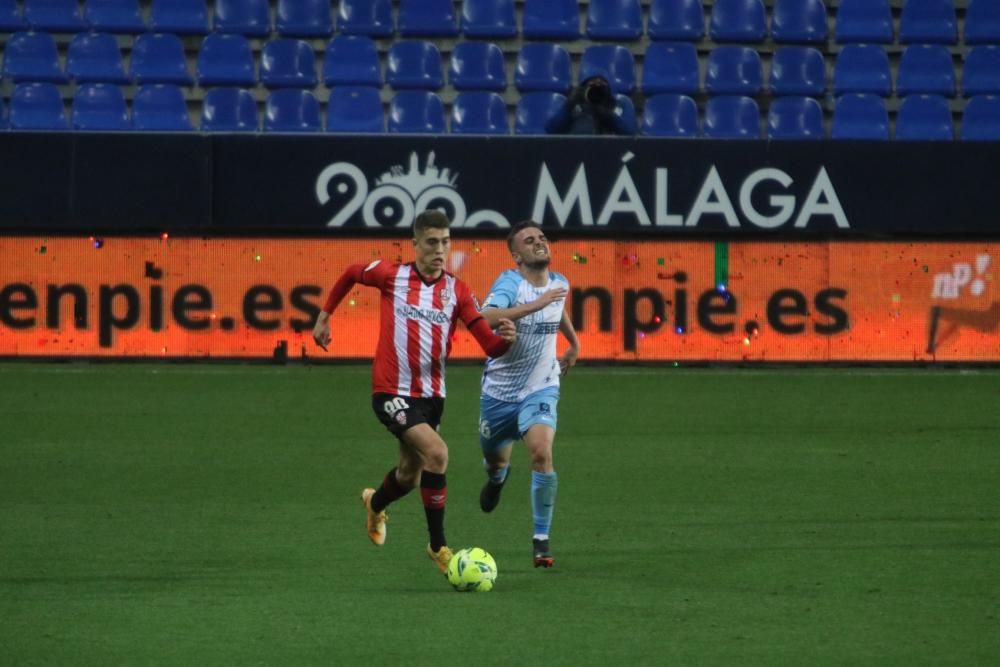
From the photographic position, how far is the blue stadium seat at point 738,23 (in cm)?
2028

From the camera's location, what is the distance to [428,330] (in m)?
7.82

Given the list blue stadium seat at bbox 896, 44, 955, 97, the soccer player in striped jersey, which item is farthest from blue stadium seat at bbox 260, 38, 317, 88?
the soccer player in striped jersey

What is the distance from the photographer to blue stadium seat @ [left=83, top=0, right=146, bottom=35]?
20.1 m

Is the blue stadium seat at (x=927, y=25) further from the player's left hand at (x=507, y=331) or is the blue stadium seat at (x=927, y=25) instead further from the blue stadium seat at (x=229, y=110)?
the player's left hand at (x=507, y=331)

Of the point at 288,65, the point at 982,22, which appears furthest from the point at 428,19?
the point at 982,22

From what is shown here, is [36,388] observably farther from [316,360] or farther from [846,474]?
[846,474]

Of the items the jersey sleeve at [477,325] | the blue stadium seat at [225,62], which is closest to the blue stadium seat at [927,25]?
the blue stadium seat at [225,62]

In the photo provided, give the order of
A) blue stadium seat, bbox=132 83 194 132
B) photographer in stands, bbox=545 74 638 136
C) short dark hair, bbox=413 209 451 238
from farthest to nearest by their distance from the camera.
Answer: blue stadium seat, bbox=132 83 194 132
photographer in stands, bbox=545 74 638 136
short dark hair, bbox=413 209 451 238

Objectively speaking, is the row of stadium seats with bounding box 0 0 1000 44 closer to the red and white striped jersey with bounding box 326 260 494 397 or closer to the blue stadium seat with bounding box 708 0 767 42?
the blue stadium seat with bounding box 708 0 767 42

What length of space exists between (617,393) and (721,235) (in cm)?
268

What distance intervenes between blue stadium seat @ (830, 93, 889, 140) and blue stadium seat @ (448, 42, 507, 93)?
3760 millimetres

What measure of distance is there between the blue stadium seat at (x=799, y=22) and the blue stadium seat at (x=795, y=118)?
1.03 m

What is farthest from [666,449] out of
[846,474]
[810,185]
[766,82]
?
[766,82]

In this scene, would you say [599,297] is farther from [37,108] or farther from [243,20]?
[37,108]
